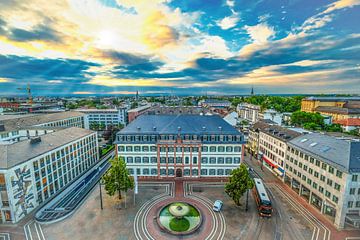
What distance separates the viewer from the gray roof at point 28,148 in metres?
37.0

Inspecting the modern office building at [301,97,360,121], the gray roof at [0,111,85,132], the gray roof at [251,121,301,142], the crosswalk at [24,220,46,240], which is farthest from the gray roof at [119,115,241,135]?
the modern office building at [301,97,360,121]

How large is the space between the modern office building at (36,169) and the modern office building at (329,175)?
68287 mm

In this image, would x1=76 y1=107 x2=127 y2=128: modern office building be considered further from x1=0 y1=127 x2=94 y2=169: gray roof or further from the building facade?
the building facade

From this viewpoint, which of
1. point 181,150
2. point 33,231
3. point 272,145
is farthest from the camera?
point 272,145

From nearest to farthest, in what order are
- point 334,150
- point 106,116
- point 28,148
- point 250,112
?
1. point 334,150
2. point 28,148
3. point 106,116
4. point 250,112

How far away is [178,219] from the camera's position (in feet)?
125

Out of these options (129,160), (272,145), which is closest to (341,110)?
(272,145)

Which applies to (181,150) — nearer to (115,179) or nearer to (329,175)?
(115,179)

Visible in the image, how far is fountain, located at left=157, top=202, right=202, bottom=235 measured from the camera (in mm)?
35194

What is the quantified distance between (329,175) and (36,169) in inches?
2703

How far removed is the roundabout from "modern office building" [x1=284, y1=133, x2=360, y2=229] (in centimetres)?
2457

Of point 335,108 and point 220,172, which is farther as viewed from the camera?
point 335,108

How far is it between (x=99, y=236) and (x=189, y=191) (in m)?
24.5

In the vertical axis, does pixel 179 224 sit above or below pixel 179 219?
below
